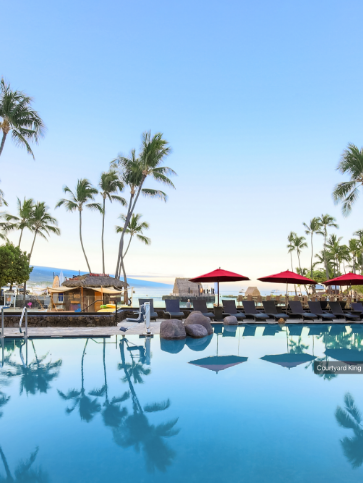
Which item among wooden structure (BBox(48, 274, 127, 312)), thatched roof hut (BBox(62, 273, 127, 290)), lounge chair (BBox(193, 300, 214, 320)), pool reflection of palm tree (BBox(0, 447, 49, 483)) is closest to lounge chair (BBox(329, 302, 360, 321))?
lounge chair (BBox(193, 300, 214, 320))

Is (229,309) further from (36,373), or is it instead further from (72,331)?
(36,373)

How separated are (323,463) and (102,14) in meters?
17.5

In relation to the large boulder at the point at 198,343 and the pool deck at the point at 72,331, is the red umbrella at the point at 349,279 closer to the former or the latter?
the large boulder at the point at 198,343

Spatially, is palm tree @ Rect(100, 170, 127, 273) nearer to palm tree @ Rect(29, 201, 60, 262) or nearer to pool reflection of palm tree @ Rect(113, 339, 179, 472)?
palm tree @ Rect(29, 201, 60, 262)

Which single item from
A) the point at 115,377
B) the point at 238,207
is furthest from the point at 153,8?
the point at 238,207

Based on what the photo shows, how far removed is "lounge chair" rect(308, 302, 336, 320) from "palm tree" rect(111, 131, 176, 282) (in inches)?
544

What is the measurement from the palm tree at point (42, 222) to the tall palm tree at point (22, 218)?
0.40m

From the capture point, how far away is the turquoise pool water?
3.27 metres

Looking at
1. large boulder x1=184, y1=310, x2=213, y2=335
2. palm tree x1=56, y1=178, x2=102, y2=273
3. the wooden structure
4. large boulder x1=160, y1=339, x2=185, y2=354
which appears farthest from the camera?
palm tree x1=56, y1=178, x2=102, y2=273

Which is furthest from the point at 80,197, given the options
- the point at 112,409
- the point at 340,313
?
the point at 112,409

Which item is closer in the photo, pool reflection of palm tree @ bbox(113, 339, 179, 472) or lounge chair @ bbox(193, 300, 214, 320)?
pool reflection of palm tree @ bbox(113, 339, 179, 472)

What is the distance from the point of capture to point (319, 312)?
15336mm

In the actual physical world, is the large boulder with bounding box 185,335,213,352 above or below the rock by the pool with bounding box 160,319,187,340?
below

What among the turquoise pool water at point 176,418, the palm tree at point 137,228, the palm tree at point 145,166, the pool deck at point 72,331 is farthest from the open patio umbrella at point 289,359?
the palm tree at point 137,228
